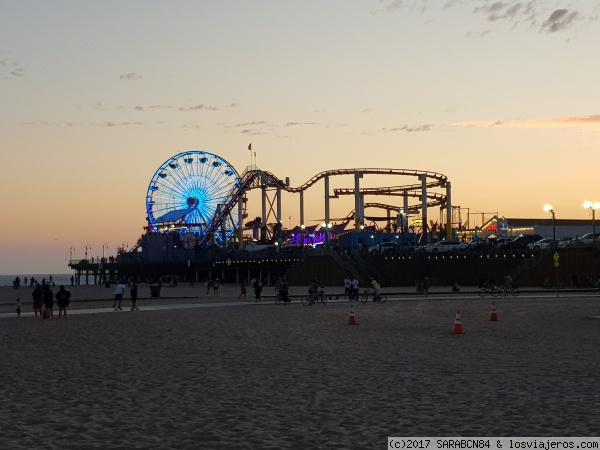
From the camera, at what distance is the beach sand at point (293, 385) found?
11289 mm

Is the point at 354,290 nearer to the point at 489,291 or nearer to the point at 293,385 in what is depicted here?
the point at 489,291

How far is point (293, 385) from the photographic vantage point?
1575 centimetres

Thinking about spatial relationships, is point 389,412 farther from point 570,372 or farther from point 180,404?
point 570,372

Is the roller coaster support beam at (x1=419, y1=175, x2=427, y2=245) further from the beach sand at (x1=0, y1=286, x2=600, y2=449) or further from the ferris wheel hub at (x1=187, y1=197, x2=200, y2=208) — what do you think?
the beach sand at (x1=0, y1=286, x2=600, y2=449)

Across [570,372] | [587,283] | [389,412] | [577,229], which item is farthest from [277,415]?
[577,229]

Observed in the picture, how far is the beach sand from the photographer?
1129 centimetres

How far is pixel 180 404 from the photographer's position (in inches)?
539

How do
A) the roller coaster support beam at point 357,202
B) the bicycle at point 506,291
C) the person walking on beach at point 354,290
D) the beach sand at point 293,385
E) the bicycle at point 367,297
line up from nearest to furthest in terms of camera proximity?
the beach sand at point 293,385 < the bicycle at point 367,297 < the person walking on beach at point 354,290 < the bicycle at point 506,291 < the roller coaster support beam at point 357,202

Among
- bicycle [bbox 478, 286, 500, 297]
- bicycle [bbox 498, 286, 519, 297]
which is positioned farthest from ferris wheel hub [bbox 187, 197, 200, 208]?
bicycle [bbox 498, 286, 519, 297]

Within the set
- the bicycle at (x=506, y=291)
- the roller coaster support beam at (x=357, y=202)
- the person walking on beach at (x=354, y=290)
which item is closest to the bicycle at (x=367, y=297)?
the person walking on beach at (x=354, y=290)

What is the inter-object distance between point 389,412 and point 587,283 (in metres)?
59.9

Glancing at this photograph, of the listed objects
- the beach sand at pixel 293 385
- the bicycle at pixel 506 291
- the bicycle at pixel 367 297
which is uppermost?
the bicycle at pixel 506 291

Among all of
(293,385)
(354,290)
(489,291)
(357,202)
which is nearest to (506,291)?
(489,291)

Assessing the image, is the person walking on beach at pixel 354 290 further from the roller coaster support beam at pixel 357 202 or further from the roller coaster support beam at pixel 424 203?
the roller coaster support beam at pixel 357 202
